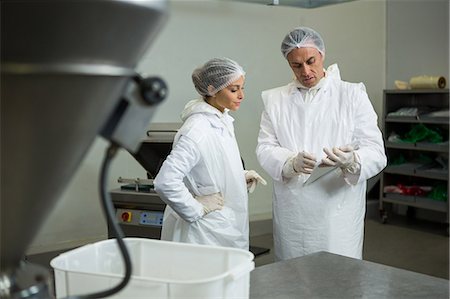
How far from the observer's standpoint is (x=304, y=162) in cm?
217

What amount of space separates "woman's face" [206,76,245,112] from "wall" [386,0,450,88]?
349cm

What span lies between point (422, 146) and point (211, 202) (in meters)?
3.28

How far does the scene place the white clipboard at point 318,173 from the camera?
2182mm

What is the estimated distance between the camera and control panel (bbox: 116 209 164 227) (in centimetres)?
263

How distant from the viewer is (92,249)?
1195 millimetres

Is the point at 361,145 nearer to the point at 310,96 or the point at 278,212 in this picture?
the point at 310,96

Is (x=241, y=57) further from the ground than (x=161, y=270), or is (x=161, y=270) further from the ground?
(x=241, y=57)

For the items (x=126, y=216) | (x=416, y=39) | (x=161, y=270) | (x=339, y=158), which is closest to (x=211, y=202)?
(x=339, y=158)

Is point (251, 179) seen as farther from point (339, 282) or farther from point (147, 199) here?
point (339, 282)

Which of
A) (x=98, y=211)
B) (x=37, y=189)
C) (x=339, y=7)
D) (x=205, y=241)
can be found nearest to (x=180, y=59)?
(x=98, y=211)

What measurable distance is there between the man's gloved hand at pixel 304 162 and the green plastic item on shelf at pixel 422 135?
3.03 metres

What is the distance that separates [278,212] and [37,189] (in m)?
1.82

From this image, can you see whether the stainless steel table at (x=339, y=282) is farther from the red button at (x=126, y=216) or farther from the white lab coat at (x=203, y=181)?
the red button at (x=126, y=216)

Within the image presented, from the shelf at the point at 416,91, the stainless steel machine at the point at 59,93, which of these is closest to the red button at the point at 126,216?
the stainless steel machine at the point at 59,93
